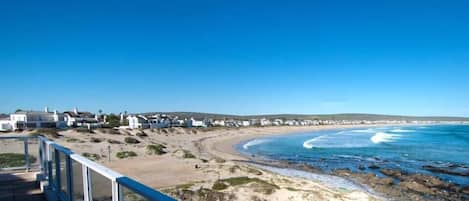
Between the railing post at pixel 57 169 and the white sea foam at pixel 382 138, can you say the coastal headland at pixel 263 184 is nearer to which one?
the railing post at pixel 57 169

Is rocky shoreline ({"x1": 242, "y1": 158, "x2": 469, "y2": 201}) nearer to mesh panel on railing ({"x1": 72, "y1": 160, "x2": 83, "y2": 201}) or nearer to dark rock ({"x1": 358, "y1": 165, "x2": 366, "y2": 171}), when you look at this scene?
dark rock ({"x1": 358, "y1": 165, "x2": 366, "y2": 171})

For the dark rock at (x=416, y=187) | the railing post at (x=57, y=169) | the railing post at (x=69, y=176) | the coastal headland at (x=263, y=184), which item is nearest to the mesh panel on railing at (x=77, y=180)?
the railing post at (x=69, y=176)

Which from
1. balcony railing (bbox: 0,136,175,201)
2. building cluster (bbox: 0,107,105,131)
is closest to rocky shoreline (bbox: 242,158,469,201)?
balcony railing (bbox: 0,136,175,201)

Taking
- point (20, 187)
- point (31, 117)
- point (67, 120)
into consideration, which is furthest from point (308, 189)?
point (67, 120)

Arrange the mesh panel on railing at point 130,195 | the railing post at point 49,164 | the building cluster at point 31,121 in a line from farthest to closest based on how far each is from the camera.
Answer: the building cluster at point 31,121 < the railing post at point 49,164 < the mesh panel on railing at point 130,195

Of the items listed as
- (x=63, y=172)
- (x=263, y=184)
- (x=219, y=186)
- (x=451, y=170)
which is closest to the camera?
(x=63, y=172)

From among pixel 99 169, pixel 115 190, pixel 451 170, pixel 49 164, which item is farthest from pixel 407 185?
pixel 115 190

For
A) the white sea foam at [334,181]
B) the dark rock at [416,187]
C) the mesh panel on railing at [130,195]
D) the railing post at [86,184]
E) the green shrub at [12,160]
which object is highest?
the mesh panel on railing at [130,195]

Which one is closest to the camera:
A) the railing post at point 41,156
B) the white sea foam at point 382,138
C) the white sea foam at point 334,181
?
the railing post at point 41,156

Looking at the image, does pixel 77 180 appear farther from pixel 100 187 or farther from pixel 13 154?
pixel 13 154
